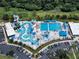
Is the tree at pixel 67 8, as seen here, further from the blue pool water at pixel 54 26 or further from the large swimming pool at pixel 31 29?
the blue pool water at pixel 54 26

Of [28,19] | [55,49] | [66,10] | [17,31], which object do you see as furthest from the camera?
[66,10]

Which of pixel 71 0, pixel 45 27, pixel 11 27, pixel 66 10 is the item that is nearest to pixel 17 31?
pixel 11 27

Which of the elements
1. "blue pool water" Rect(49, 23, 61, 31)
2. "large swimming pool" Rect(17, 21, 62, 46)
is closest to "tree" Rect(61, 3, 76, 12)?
"large swimming pool" Rect(17, 21, 62, 46)

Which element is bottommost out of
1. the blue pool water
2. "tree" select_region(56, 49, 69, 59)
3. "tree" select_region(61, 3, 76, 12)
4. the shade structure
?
"tree" select_region(56, 49, 69, 59)

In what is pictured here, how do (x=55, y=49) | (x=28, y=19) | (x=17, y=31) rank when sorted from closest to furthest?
(x=55, y=49) → (x=17, y=31) → (x=28, y=19)

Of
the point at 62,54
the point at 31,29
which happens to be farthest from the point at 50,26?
the point at 62,54

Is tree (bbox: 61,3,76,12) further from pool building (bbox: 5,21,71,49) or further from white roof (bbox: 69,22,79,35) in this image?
pool building (bbox: 5,21,71,49)

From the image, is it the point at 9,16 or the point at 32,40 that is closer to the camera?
the point at 32,40

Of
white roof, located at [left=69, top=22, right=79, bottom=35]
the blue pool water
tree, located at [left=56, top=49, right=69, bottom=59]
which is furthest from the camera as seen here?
the blue pool water

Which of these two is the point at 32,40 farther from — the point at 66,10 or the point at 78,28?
the point at 66,10
